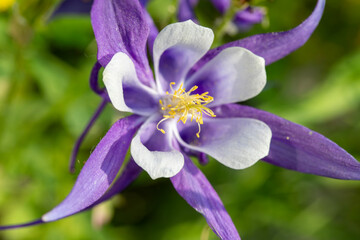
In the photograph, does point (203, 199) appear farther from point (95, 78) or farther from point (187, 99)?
point (95, 78)

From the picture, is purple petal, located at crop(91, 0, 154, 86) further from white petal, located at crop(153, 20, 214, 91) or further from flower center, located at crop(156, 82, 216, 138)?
flower center, located at crop(156, 82, 216, 138)

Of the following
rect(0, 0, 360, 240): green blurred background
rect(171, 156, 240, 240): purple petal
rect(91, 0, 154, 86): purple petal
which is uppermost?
rect(91, 0, 154, 86): purple petal

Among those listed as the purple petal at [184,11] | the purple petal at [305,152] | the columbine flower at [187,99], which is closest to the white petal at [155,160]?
the columbine flower at [187,99]

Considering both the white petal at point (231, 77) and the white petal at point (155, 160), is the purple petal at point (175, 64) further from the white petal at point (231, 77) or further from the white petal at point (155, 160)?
the white petal at point (155, 160)

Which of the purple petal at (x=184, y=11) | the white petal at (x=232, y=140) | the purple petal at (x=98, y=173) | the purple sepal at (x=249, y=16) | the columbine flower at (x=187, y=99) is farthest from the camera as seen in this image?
the purple sepal at (x=249, y=16)

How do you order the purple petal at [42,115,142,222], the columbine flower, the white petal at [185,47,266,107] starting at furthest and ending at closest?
1. the white petal at [185,47,266,107]
2. the columbine flower
3. the purple petal at [42,115,142,222]

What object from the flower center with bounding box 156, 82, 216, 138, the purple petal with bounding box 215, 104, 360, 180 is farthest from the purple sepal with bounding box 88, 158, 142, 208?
the purple petal with bounding box 215, 104, 360, 180
